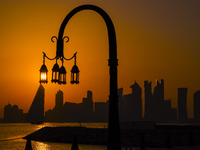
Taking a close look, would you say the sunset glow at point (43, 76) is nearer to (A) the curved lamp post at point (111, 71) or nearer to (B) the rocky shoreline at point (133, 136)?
(A) the curved lamp post at point (111, 71)

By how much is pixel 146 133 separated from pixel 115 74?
1656 inches

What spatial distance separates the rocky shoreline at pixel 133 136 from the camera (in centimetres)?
4762

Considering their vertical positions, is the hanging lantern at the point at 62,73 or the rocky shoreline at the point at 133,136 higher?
the hanging lantern at the point at 62,73

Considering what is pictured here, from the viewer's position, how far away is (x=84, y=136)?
6875cm

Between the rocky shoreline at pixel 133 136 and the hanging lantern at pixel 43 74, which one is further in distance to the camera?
the rocky shoreline at pixel 133 136

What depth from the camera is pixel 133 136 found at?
56.6 meters

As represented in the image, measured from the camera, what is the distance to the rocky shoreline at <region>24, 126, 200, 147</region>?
4762 centimetres

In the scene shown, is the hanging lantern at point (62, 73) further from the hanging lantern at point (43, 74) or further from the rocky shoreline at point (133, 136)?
Result: the rocky shoreline at point (133, 136)

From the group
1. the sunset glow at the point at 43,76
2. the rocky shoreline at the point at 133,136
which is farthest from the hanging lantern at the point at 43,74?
the rocky shoreline at the point at 133,136

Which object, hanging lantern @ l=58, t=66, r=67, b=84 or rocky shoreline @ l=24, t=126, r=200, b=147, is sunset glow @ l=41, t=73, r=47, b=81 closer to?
hanging lantern @ l=58, t=66, r=67, b=84

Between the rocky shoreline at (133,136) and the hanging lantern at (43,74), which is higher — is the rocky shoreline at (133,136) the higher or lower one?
the lower one

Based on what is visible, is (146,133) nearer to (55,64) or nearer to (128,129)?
(128,129)

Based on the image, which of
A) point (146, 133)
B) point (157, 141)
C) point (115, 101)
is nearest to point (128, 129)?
point (146, 133)

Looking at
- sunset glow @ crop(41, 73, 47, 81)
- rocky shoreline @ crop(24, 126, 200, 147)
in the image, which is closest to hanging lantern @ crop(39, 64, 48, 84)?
sunset glow @ crop(41, 73, 47, 81)
